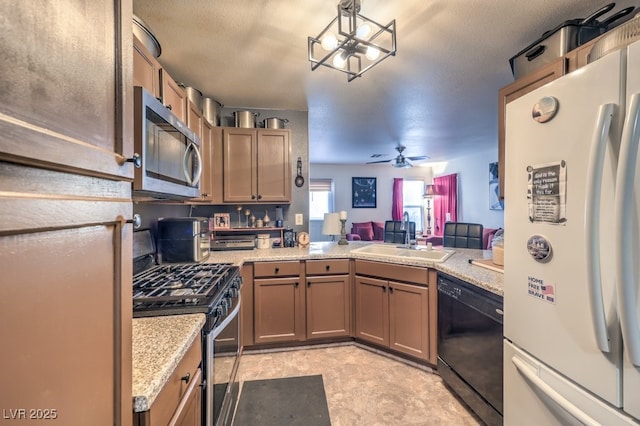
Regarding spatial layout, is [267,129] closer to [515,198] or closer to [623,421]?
[515,198]

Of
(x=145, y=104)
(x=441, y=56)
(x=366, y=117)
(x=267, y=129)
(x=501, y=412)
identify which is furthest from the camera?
(x=366, y=117)

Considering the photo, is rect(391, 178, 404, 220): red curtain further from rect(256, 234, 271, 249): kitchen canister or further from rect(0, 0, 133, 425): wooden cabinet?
rect(0, 0, 133, 425): wooden cabinet

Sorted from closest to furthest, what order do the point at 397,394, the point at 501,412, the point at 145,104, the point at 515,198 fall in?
the point at 145,104 < the point at 515,198 < the point at 501,412 < the point at 397,394

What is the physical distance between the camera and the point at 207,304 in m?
1.22

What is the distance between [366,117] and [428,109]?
2.38ft

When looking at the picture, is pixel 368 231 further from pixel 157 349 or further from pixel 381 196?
pixel 157 349

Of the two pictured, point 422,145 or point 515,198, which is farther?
point 422,145

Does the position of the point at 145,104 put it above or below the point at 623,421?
above

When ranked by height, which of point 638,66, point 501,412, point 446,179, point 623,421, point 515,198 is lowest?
point 501,412

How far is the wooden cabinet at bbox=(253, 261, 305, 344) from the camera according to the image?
2459mm

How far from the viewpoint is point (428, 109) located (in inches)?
129

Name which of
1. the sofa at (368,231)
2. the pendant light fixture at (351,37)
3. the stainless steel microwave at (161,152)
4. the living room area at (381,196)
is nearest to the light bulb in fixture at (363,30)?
the pendant light fixture at (351,37)

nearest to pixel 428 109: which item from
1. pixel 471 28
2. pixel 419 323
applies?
pixel 471 28

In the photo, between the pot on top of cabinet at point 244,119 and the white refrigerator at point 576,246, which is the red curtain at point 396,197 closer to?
the pot on top of cabinet at point 244,119
